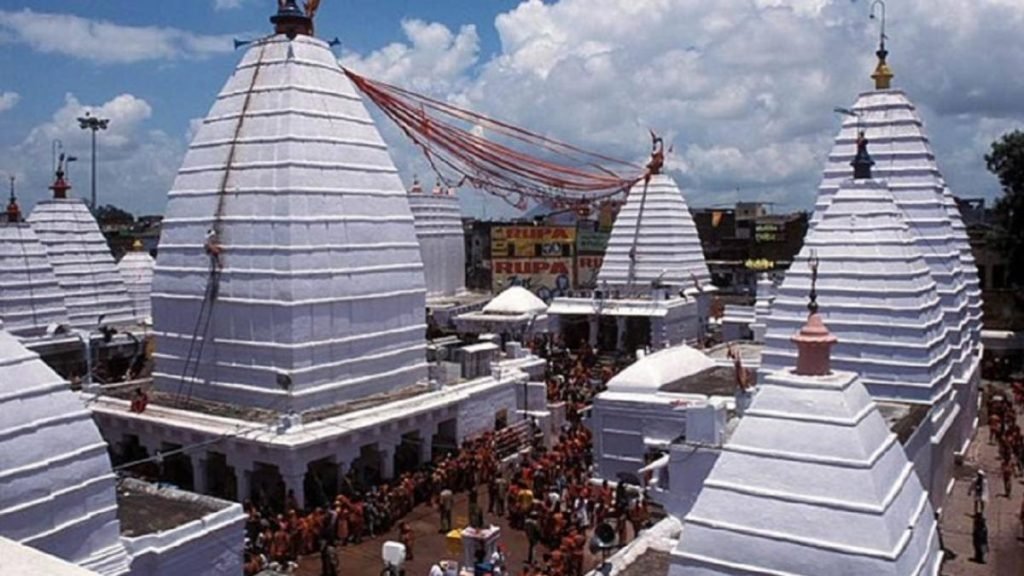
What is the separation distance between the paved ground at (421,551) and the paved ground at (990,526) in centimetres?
683

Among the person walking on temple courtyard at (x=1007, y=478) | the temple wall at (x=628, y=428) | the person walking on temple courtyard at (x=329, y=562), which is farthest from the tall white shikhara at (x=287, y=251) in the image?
the person walking on temple courtyard at (x=1007, y=478)

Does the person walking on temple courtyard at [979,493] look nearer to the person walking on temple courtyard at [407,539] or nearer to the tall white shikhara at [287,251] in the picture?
the person walking on temple courtyard at [407,539]

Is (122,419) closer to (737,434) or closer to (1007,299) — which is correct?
(737,434)

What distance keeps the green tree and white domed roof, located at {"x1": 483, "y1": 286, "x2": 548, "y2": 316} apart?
60.5 feet

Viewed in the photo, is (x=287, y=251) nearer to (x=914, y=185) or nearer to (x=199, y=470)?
(x=199, y=470)

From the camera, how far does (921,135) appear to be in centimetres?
2648

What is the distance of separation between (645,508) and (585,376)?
12.5 m

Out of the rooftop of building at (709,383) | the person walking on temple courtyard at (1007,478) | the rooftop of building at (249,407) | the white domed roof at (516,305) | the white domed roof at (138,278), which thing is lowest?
the person walking on temple courtyard at (1007,478)

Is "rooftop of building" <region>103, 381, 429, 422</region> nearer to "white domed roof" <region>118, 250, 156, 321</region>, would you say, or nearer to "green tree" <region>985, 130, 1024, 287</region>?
"white domed roof" <region>118, 250, 156, 321</region>

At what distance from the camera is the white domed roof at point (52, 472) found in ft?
38.7

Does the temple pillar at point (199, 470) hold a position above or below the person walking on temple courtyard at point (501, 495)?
above

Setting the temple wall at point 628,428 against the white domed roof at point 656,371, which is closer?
the temple wall at point 628,428

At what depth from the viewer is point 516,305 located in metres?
39.1

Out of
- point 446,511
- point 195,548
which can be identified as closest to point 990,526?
point 446,511
